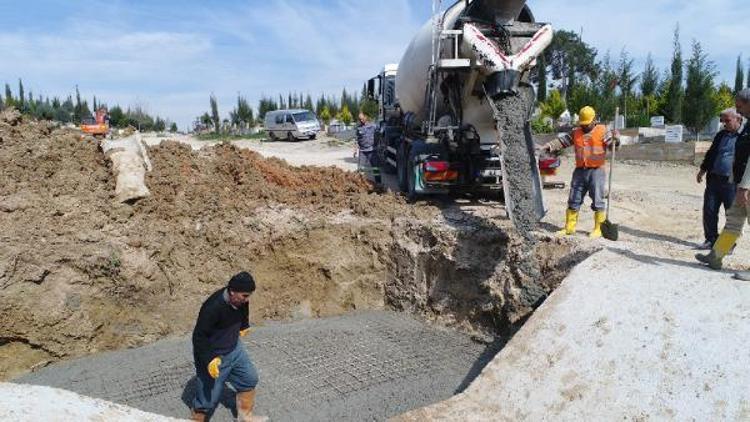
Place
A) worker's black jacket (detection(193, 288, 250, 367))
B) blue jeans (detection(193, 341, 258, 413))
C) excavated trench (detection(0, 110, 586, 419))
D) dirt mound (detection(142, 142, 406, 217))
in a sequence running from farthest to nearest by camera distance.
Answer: dirt mound (detection(142, 142, 406, 217)) → excavated trench (detection(0, 110, 586, 419)) → blue jeans (detection(193, 341, 258, 413)) → worker's black jacket (detection(193, 288, 250, 367))

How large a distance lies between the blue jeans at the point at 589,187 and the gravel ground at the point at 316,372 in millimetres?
2070

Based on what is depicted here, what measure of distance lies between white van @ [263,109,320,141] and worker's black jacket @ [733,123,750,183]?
21569mm

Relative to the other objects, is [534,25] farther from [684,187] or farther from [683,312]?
[684,187]

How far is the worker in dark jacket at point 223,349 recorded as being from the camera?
13.9 ft

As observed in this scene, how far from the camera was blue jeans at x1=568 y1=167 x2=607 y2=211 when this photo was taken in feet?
21.1

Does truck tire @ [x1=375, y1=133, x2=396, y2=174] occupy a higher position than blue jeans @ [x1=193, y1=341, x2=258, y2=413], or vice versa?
truck tire @ [x1=375, y1=133, x2=396, y2=174]

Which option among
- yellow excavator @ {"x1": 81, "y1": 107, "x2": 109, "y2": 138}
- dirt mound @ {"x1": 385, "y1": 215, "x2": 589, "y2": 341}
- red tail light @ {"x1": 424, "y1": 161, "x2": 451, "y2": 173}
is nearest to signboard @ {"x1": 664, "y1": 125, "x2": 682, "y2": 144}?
red tail light @ {"x1": 424, "y1": 161, "x2": 451, "y2": 173}

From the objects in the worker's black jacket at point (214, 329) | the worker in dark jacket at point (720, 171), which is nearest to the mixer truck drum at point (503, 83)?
the worker in dark jacket at point (720, 171)

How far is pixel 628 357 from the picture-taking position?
4059 mm

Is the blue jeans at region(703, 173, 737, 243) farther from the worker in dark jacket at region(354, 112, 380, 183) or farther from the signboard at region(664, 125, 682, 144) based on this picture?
the signboard at region(664, 125, 682, 144)

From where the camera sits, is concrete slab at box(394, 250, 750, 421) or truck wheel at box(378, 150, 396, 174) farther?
truck wheel at box(378, 150, 396, 174)

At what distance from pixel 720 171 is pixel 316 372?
4.93 m

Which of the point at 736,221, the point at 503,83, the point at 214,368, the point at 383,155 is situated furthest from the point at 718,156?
the point at 383,155

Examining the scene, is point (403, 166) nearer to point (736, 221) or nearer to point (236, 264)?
point (236, 264)
